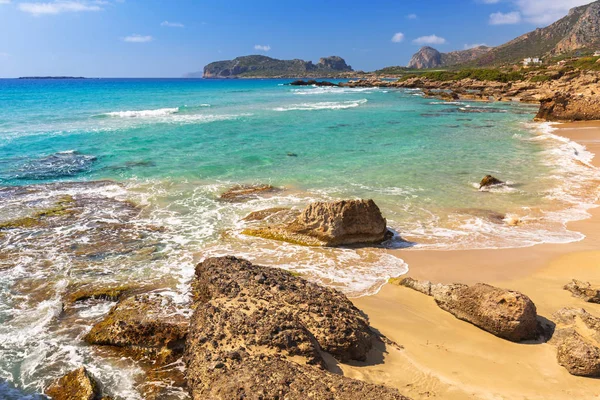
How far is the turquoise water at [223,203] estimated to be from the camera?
7543mm

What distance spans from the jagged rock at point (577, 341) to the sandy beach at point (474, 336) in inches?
4.9

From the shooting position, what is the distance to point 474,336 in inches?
254

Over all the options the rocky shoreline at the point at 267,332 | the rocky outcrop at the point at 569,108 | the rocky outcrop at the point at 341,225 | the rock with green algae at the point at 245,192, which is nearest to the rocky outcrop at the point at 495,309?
the rocky shoreline at the point at 267,332

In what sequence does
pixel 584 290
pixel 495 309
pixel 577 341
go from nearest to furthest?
pixel 577 341 < pixel 495 309 < pixel 584 290

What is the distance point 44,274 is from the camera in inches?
340

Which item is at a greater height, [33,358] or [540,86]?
A: [540,86]

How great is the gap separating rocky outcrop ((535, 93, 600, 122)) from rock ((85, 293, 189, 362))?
1406 inches

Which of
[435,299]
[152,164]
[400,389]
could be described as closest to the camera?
[400,389]

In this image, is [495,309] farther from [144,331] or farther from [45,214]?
[45,214]

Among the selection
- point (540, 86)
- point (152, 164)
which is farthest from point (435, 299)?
point (540, 86)

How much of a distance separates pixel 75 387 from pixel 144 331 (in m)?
1.19

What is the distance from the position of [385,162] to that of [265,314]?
613 inches

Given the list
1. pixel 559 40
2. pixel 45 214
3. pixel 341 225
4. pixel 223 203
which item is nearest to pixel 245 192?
pixel 223 203

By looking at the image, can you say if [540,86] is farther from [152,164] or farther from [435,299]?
[435,299]
